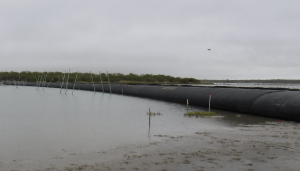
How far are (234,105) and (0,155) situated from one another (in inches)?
662

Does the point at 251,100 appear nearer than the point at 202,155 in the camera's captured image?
No

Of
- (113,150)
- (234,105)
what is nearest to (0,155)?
(113,150)

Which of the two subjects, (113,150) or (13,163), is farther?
(113,150)

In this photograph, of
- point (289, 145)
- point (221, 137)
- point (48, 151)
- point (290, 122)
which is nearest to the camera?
point (48, 151)

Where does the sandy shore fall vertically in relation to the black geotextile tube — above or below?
below

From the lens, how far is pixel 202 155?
8.12 metres

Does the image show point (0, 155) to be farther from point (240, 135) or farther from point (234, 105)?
point (234, 105)

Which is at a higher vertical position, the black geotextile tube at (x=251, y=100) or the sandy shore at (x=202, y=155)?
the black geotextile tube at (x=251, y=100)

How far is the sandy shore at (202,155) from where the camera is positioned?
23.1ft

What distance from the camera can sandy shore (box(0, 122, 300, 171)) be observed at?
7.03 meters

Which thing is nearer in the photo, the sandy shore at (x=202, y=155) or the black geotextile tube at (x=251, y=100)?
the sandy shore at (x=202, y=155)

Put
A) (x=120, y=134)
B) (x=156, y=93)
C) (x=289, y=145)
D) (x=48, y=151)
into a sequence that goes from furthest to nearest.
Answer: (x=156, y=93) < (x=120, y=134) < (x=289, y=145) < (x=48, y=151)

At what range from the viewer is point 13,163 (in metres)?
7.39

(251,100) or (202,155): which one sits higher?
(251,100)
